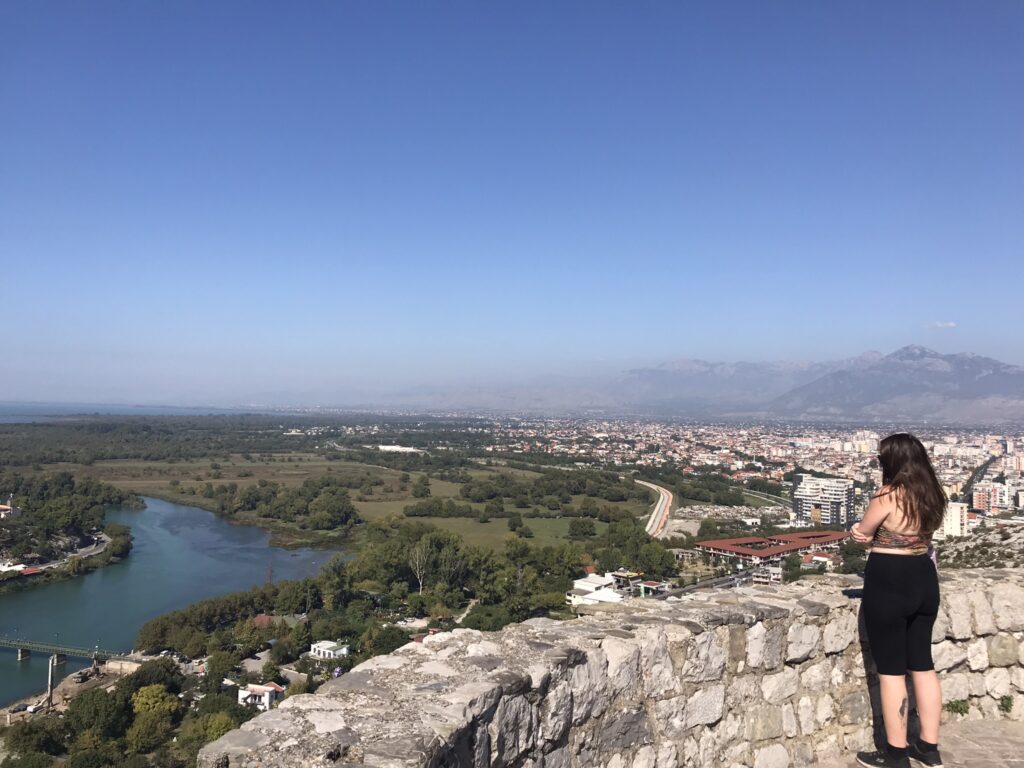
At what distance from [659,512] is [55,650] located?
35.1m

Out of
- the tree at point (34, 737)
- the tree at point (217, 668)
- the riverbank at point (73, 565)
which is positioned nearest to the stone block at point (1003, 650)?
the tree at point (34, 737)

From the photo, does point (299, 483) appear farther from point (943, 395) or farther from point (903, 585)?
point (943, 395)

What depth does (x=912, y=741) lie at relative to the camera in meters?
3.06

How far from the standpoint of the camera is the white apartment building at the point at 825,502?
4078 cm

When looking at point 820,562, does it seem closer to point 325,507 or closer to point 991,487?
point 991,487

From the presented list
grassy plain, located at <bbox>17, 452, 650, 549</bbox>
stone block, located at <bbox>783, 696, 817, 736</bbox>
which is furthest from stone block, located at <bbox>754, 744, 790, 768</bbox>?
grassy plain, located at <bbox>17, 452, 650, 549</bbox>

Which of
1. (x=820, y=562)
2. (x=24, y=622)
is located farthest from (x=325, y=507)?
(x=820, y=562)

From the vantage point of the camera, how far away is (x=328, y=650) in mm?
20328

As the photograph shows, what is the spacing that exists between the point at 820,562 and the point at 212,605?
20.9 meters

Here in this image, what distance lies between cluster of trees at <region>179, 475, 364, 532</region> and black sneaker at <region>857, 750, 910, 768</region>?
143 feet

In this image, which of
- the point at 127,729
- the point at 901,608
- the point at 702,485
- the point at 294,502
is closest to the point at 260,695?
the point at 127,729

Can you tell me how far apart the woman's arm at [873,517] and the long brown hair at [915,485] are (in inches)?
1.8

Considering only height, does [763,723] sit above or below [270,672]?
above

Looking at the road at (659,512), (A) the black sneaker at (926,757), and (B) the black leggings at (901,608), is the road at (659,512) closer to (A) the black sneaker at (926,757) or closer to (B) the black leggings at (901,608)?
(A) the black sneaker at (926,757)
